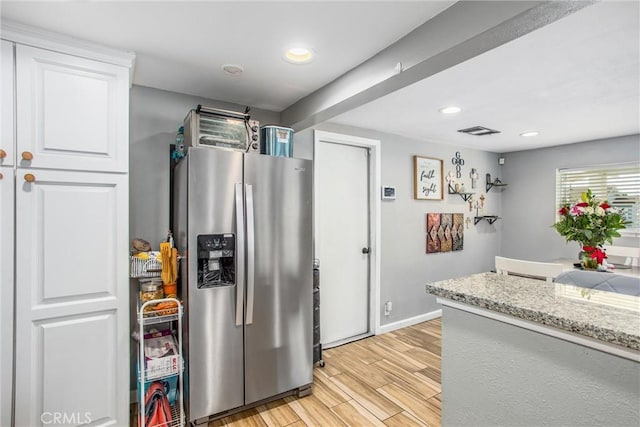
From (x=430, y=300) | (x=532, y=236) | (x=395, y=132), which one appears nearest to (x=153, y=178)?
(x=395, y=132)

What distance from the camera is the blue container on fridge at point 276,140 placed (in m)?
2.32

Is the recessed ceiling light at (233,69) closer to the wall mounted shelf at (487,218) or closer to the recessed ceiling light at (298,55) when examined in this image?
the recessed ceiling light at (298,55)

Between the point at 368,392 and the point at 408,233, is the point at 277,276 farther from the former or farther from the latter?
the point at 408,233

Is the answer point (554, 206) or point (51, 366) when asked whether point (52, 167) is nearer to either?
point (51, 366)

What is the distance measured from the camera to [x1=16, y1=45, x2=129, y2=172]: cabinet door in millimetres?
1614

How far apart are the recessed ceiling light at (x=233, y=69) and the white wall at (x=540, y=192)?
4.26 meters

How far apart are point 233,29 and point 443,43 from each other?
102 cm

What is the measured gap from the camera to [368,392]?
96.6 inches

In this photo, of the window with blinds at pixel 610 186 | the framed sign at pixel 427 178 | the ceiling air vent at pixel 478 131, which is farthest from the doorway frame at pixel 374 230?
the window with blinds at pixel 610 186

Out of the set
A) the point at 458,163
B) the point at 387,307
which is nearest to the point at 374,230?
the point at 387,307

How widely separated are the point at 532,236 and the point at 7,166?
212 inches

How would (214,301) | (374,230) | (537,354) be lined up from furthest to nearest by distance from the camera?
(374,230)
(214,301)
(537,354)

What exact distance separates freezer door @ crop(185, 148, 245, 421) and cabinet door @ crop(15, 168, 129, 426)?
1.21 feet

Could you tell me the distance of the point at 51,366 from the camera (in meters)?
1.67
